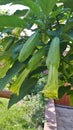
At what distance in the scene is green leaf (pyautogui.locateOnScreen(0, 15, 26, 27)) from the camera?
460 millimetres

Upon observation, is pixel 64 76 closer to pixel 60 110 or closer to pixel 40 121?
pixel 40 121

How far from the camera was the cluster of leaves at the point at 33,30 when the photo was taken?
1.53ft

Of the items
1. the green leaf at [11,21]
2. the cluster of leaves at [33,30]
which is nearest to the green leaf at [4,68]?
the cluster of leaves at [33,30]

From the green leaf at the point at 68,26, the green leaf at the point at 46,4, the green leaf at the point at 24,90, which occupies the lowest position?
the green leaf at the point at 24,90

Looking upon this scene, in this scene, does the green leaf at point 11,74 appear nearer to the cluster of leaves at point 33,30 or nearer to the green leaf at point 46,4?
the cluster of leaves at point 33,30

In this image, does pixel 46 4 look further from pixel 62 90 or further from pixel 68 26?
pixel 62 90

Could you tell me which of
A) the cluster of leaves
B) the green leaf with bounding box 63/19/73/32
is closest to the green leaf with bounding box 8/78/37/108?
the cluster of leaves

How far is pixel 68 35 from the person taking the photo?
47 centimetres

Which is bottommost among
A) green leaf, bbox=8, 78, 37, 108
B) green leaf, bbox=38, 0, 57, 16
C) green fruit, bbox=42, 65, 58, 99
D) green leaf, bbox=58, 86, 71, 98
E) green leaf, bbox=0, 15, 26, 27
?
green leaf, bbox=58, 86, 71, 98

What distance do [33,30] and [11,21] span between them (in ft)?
0.23

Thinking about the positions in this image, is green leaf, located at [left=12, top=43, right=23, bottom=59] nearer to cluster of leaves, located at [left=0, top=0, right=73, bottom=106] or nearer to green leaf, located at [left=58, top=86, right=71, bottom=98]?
cluster of leaves, located at [left=0, top=0, right=73, bottom=106]

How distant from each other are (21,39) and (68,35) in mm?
114

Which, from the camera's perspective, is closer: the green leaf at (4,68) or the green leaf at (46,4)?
the green leaf at (46,4)

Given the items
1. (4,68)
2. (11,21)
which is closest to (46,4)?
(11,21)
